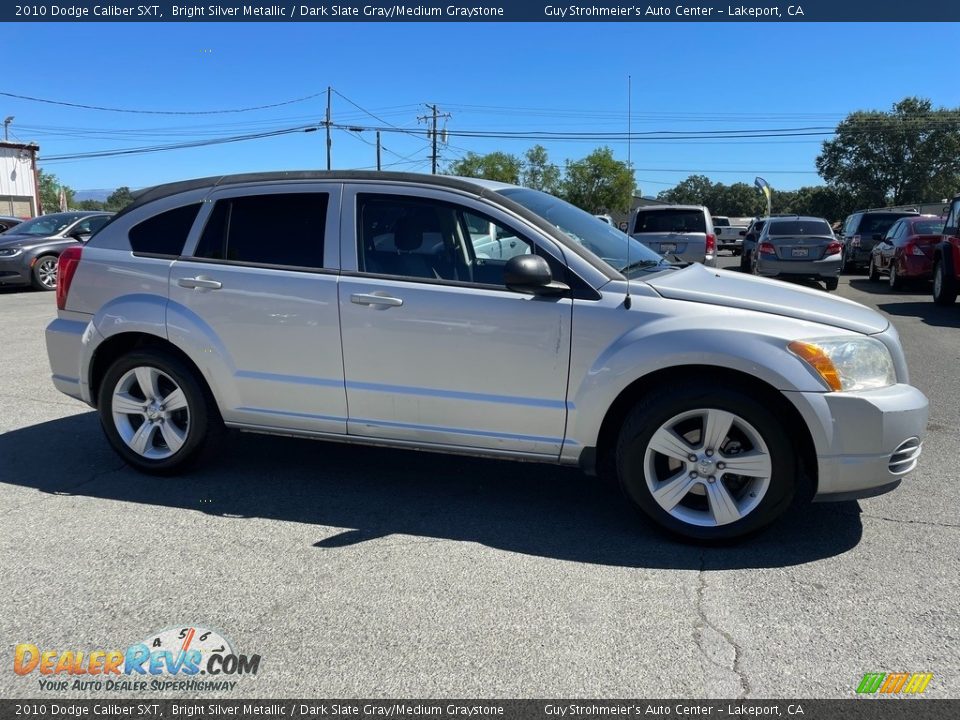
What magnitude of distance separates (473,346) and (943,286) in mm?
11757

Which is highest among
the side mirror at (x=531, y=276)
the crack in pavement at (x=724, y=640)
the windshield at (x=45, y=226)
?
the windshield at (x=45, y=226)

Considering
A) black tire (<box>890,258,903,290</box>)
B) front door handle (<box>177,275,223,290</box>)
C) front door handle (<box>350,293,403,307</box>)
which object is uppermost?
front door handle (<box>177,275,223,290</box>)

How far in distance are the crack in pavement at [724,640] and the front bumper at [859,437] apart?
2.76 ft

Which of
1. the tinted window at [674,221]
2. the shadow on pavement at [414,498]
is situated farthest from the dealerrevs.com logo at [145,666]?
the tinted window at [674,221]

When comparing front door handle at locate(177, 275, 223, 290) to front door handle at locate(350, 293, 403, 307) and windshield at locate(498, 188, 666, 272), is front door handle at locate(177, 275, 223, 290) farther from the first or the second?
windshield at locate(498, 188, 666, 272)

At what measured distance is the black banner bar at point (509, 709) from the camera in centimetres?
256

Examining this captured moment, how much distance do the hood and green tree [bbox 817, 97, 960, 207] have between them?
8274 cm

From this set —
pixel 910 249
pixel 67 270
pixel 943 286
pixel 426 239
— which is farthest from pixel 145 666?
pixel 910 249

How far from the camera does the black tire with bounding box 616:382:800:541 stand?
3652 millimetres

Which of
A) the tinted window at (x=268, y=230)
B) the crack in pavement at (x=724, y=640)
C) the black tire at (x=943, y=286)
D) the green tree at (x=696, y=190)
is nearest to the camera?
the crack in pavement at (x=724, y=640)

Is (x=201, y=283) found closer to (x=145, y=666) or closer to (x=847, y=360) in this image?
(x=145, y=666)

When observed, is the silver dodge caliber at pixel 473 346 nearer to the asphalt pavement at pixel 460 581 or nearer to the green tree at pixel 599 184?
the asphalt pavement at pixel 460 581

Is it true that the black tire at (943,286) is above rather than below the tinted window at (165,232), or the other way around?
below

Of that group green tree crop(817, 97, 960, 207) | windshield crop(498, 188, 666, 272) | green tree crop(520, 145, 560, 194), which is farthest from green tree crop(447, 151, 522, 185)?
windshield crop(498, 188, 666, 272)
